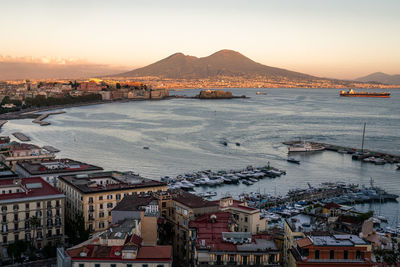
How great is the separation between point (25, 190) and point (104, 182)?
1.42 meters

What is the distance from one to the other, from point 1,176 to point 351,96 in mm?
70811

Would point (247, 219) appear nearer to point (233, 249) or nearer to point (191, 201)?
point (191, 201)

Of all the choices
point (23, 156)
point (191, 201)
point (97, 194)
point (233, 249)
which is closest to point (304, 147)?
point (23, 156)

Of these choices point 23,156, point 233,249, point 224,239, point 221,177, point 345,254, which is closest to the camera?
point 345,254

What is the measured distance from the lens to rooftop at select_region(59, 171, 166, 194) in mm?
7496

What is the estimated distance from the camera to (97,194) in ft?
23.9

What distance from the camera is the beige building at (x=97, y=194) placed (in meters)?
7.24

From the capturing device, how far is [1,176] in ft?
29.5

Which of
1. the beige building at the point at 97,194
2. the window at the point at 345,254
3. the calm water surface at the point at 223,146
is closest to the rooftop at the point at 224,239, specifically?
the window at the point at 345,254

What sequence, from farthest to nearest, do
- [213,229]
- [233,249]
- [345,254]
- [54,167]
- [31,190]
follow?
[54,167]
[31,190]
[213,229]
[233,249]
[345,254]

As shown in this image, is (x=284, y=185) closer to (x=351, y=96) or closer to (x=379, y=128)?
(x=379, y=128)

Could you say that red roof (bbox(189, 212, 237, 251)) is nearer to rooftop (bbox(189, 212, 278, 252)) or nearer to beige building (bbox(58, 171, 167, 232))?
rooftop (bbox(189, 212, 278, 252))

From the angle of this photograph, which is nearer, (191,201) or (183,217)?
(183,217)

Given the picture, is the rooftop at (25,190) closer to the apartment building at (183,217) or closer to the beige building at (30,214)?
the beige building at (30,214)
